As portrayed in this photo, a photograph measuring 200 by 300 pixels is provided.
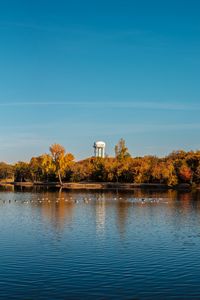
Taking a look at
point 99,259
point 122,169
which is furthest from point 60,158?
point 99,259

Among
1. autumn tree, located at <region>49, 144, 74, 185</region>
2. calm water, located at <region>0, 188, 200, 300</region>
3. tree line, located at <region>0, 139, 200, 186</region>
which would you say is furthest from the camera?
autumn tree, located at <region>49, 144, 74, 185</region>

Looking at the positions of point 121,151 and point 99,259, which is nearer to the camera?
point 99,259

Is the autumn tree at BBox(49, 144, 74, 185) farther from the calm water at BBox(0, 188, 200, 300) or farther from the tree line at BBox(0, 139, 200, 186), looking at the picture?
the calm water at BBox(0, 188, 200, 300)

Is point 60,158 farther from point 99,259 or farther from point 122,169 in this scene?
point 99,259

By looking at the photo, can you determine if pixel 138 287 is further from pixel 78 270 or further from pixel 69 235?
pixel 69 235

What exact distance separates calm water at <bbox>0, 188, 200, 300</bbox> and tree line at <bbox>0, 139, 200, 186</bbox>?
75071 millimetres

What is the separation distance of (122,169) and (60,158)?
63.0 ft

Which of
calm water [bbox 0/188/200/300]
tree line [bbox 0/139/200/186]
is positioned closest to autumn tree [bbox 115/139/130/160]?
tree line [bbox 0/139/200/186]

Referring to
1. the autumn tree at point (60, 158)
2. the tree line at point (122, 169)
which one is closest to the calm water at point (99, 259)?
the tree line at point (122, 169)

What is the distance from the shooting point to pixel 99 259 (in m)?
22.6

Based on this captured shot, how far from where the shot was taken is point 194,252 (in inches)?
960

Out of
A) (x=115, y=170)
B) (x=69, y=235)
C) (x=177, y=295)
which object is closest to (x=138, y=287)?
(x=177, y=295)

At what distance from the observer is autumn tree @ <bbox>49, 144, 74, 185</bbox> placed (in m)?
130

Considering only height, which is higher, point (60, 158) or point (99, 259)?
point (60, 158)
